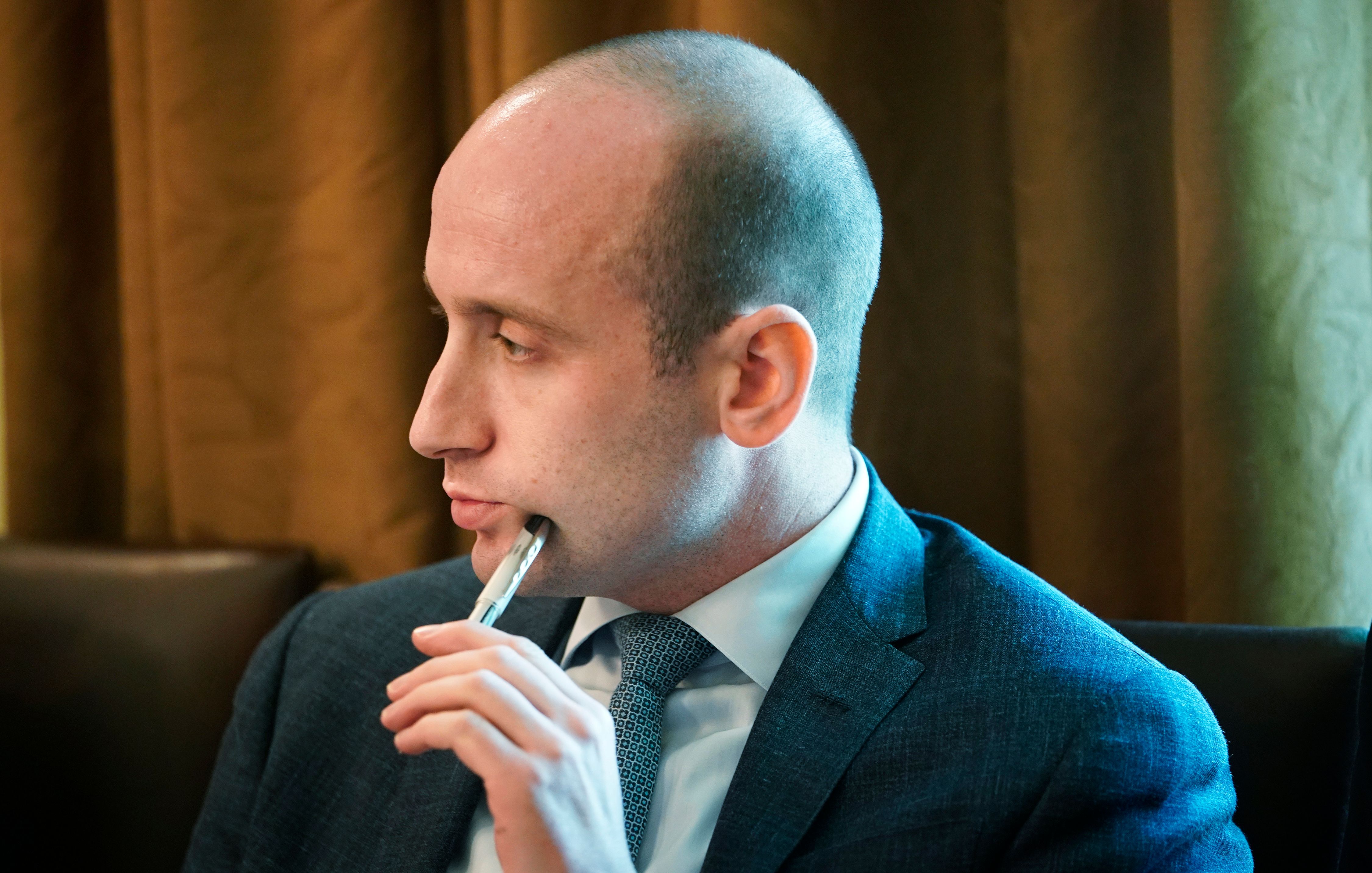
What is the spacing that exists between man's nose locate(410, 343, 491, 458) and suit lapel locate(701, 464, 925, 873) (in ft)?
1.07

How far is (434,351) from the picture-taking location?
1.61 meters

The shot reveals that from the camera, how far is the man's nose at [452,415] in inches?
35.9

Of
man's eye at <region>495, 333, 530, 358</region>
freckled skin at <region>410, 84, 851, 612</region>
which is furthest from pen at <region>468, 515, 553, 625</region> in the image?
man's eye at <region>495, 333, 530, 358</region>

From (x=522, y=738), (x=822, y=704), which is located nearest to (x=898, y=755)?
(x=822, y=704)

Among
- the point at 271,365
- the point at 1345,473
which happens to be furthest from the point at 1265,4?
the point at 271,365

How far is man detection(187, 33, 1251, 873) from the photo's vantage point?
0.84 meters

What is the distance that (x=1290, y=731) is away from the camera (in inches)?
39.4

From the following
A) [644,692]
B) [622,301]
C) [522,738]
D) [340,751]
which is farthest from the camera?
[340,751]

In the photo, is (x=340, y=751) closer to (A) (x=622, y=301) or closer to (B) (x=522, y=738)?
(B) (x=522, y=738)

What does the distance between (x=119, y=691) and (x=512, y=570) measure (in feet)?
2.67

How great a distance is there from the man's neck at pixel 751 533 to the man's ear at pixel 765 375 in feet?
0.17

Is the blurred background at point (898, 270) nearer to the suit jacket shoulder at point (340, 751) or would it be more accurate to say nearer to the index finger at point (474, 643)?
the suit jacket shoulder at point (340, 751)

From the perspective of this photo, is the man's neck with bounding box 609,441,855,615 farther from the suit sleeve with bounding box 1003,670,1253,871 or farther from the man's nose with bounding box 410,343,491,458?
the suit sleeve with bounding box 1003,670,1253,871

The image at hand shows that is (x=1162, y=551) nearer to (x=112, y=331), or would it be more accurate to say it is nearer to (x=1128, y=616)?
(x=1128, y=616)
